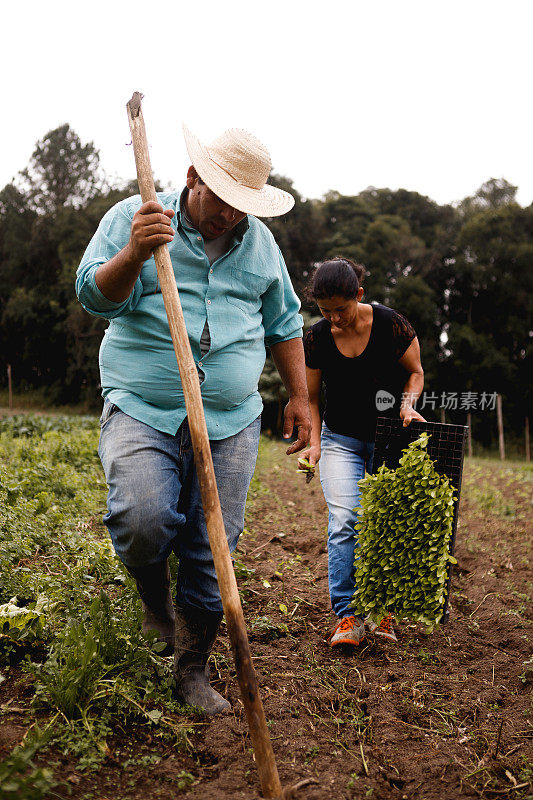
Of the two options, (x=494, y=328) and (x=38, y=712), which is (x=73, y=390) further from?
(x=38, y=712)

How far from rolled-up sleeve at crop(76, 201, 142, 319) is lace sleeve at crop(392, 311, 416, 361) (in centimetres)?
166

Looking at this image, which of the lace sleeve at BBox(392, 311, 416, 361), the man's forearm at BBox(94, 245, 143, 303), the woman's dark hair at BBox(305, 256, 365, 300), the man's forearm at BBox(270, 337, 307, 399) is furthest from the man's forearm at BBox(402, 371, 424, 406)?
the man's forearm at BBox(94, 245, 143, 303)

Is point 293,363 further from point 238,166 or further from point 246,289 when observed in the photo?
point 238,166

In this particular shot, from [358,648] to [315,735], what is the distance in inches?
41.5

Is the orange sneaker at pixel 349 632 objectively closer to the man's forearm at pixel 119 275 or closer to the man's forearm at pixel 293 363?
the man's forearm at pixel 293 363

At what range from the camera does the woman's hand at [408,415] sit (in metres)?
3.62

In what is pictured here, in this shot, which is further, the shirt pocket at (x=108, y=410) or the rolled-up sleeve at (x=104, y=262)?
the shirt pocket at (x=108, y=410)

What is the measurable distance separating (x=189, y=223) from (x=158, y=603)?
148 cm

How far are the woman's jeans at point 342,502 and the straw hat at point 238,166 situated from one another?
5.09 ft

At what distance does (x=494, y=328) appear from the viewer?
104 feet

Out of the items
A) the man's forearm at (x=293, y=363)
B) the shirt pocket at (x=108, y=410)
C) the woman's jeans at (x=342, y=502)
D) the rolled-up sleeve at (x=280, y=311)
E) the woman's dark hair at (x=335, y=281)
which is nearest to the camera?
the shirt pocket at (x=108, y=410)

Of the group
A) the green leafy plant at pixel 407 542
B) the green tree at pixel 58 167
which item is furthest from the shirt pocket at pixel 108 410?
the green tree at pixel 58 167

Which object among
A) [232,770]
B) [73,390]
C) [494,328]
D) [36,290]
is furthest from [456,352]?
[232,770]

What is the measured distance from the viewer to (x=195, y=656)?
2.69m
